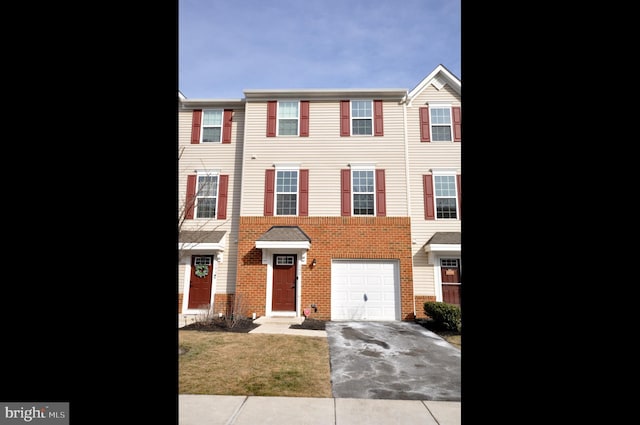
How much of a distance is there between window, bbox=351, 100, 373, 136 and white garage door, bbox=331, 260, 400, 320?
5192mm

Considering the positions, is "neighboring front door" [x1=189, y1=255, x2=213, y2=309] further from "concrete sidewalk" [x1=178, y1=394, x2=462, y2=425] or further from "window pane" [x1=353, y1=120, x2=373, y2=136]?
"concrete sidewalk" [x1=178, y1=394, x2=462, y2=425]

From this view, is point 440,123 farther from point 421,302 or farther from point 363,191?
point 421,302

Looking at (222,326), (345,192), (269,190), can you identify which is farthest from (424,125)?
(222,326)

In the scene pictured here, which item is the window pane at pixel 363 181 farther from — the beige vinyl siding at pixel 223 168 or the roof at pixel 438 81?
the beige vinyl siding at pixel 223 168

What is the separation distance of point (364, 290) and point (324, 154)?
5.44m

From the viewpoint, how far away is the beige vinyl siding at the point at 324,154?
12.6 metres

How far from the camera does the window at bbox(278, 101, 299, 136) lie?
43.2ft

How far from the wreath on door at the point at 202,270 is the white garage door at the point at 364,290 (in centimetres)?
480

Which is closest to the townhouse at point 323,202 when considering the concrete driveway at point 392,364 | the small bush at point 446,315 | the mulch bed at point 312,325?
the mulch bed at point 312,325

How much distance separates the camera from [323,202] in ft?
41.3

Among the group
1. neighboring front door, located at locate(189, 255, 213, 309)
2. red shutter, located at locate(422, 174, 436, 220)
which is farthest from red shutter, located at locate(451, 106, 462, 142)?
neighboring front door, located at locate(189, 255, 213, 309)
